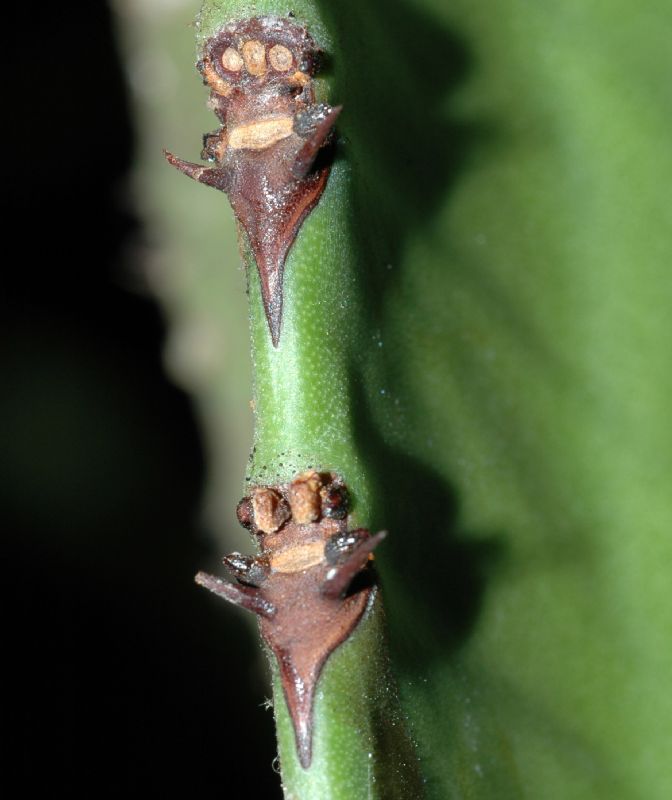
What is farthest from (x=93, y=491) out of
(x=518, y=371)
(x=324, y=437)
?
(x=324, y=437)

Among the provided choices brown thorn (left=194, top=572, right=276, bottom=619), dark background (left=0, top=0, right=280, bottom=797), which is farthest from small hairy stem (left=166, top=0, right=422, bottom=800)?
dark background (left=0, top=0, right=280, bottom=797)

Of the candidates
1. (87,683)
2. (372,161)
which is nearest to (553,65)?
(372,161)

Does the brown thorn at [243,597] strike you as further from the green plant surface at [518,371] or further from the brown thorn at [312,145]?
the brown thorn at [312,145]

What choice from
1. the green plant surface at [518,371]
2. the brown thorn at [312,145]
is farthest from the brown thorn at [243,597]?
the brown thorn at [312,145]

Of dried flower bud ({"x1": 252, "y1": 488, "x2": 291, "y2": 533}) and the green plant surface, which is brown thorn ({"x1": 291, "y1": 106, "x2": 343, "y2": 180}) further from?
dried flower bud ({"x1": 252, "y1": 488, "x2": 291, "y2": 533})

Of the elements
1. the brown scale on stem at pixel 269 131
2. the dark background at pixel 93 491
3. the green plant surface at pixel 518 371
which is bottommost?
the dark background at pixel 93 491

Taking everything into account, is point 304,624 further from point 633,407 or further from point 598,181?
point 598,181
